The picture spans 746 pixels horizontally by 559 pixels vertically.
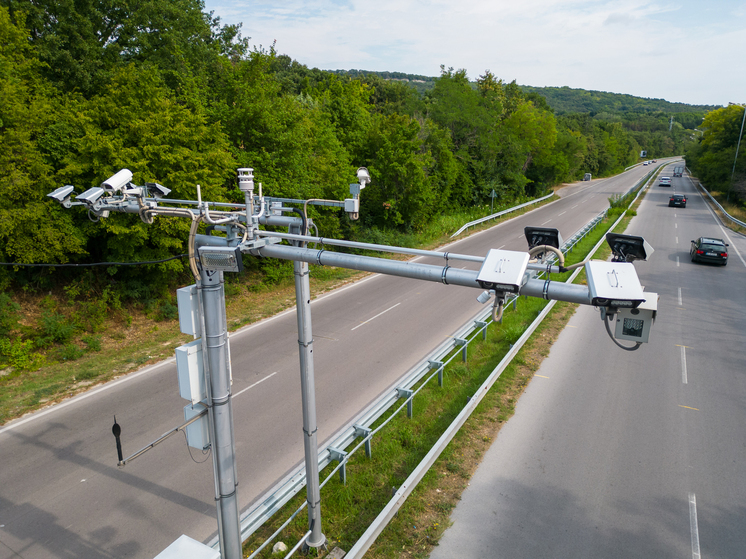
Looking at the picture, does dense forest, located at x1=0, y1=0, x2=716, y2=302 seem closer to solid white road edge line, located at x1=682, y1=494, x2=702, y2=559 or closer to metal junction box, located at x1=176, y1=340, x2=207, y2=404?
metal junction box, located at x1=176, y1=340, x2=207, y2=404

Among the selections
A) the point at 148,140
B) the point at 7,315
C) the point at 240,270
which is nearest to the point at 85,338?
the point at 7,315

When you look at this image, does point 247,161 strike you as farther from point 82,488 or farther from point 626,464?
point 626,464

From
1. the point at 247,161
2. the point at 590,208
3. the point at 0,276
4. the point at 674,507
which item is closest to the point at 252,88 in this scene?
the point at 247,161

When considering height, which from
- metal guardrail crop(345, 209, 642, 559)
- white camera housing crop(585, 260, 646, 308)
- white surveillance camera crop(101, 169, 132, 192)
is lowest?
metal guardrail crop(345, 209, 642, 559)

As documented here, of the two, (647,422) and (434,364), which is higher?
(434,364)

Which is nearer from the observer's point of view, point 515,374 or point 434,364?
point 434,364

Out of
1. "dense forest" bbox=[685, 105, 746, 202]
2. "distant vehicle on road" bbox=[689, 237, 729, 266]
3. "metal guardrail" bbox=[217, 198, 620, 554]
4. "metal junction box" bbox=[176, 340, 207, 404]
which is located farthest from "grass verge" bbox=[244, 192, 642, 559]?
"dense forest" bbox=[685, 105, 746, 202]
